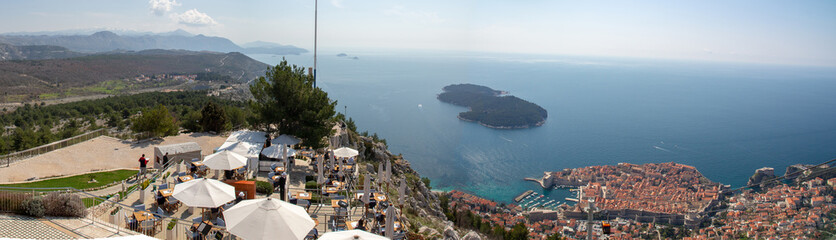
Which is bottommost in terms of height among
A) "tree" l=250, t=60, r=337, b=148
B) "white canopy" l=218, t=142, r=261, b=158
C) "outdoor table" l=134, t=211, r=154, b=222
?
"outdoor table" l=134, t=211, r=154, b=222

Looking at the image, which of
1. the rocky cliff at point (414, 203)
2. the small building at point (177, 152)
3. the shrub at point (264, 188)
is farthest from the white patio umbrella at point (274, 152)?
the rocky cliff at point (414, 203)

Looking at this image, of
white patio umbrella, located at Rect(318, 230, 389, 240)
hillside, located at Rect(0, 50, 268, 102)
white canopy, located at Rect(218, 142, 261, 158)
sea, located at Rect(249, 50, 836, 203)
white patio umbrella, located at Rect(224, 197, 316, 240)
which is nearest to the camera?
white patio umbrella, located at Rect(318, 230, 389, 240)

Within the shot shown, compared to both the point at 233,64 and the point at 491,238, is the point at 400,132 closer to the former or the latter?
the point at 491,238

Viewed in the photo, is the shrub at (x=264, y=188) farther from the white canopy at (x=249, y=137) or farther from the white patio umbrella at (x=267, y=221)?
the white patio umbrella at (x=267, y=221)

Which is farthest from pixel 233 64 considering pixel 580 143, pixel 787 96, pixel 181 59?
pixel 787 96

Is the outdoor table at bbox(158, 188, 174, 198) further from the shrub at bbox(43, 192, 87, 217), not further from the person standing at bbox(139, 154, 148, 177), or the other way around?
the person standing at bbox(139, 154, 148, 177)

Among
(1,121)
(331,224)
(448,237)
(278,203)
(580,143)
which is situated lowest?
(580,143)

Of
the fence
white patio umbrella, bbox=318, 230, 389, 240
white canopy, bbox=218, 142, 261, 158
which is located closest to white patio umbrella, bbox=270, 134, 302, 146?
white canopy, bbox=218, 142, 261, 158
